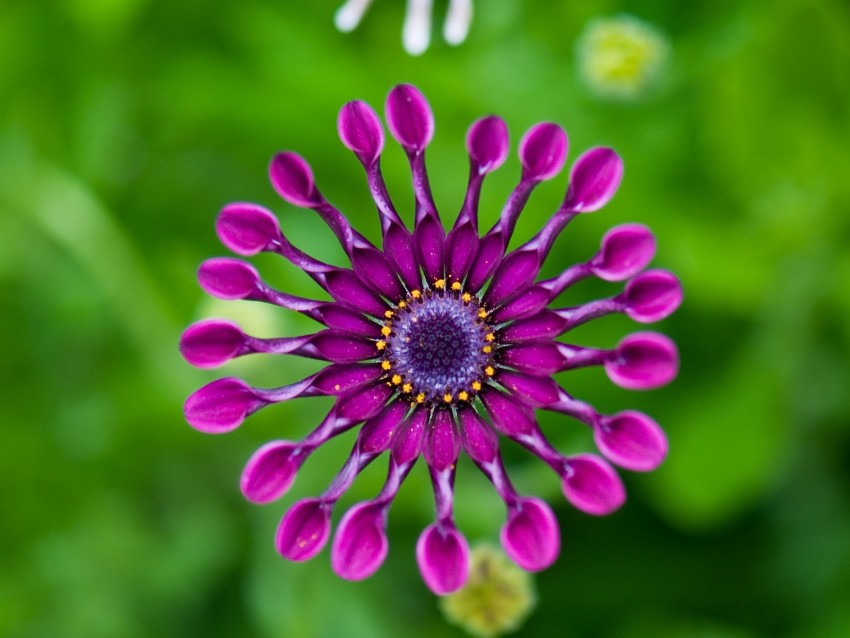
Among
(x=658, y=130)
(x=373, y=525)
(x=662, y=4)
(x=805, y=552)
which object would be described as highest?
(x=662, y=4)

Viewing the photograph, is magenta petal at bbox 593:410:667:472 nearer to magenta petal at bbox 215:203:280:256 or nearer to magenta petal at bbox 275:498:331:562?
magenta petal at bbox 275:498:331:562

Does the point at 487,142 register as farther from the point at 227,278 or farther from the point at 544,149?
the point at 227,278

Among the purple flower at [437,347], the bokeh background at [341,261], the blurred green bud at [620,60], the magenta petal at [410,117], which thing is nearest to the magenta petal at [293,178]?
the purple flower at [437,347]

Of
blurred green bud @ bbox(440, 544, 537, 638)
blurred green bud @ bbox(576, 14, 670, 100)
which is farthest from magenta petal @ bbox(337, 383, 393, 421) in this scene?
blurred green bud @ bbox(576, 14, 670, 100)

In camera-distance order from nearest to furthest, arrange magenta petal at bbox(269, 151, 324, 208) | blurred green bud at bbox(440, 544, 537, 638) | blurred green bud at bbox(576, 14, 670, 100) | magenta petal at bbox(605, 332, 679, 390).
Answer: magenta petal at bbox(605, 332, 679, 390)
magenta petal at bbox(269, 151, 324, 208)
blurred green bud at bbox(440, 544, 537, 638)
blurred green bud at bbox(576, 14, 670, 100)

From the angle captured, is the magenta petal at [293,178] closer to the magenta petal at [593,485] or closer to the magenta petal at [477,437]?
the magenta petal at [477,437]

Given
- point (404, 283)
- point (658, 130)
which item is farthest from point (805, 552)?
point (404, 283)

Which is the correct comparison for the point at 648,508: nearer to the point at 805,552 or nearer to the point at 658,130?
the point at 805,552
